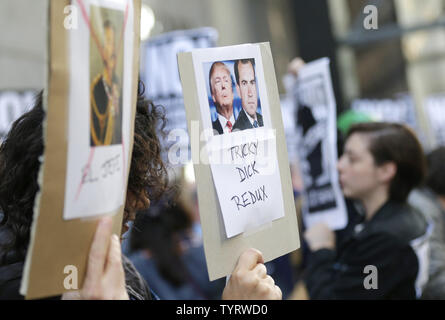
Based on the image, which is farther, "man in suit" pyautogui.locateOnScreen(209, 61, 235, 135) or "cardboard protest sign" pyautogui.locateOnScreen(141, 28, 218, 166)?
"cardboard protest sign" pyautogui.locateOnScreen(141, 28, 218, 166)

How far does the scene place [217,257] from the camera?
970 mm

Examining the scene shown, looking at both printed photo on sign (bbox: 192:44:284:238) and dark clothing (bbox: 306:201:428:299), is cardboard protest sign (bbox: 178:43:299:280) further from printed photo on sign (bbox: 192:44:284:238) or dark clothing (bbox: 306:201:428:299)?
dark clothing (bbox: 306:201:428:299)

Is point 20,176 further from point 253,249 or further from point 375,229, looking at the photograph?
point 375,229

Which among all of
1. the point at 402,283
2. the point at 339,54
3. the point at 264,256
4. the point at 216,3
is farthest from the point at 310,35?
the point at 264,256

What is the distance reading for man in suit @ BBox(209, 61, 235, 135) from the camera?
0.98m

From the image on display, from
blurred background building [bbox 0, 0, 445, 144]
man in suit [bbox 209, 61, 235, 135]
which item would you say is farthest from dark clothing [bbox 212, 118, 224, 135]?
blurred background building [bbox 0, 0, 445, 144]

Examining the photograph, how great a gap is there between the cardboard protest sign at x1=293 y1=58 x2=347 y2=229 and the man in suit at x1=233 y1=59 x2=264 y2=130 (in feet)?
3.00

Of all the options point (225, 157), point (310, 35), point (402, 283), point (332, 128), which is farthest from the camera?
point (310, 35)

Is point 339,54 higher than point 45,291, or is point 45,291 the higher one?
point 339,54

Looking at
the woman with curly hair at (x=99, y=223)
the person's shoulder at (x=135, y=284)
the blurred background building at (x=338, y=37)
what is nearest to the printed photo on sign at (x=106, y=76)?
the woman with curly hair at (x=99, y=223)

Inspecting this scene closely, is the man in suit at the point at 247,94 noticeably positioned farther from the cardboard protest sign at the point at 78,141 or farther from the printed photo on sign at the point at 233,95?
the cardboard protest sign at the point at 78,141

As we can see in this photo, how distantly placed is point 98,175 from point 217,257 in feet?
0.96

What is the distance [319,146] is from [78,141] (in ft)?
4.55
